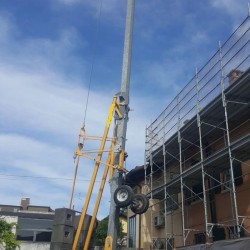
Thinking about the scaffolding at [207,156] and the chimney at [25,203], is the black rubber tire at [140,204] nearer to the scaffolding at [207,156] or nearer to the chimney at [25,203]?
the scaffolding at [207,156]

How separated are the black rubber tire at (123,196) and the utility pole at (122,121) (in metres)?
0.40

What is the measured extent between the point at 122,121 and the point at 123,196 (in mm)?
3577

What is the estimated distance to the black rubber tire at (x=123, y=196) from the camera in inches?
534

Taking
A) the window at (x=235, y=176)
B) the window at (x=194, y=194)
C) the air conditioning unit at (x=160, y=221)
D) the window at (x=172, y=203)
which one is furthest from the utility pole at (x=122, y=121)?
the air conditioning unit at (x=160, y=221)

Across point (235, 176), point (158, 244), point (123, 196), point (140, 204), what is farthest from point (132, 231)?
point (123, 196)

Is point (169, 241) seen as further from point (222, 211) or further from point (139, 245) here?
point (222, 211)

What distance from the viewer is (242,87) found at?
15312mm

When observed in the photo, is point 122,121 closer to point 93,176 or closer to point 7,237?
point 93,176

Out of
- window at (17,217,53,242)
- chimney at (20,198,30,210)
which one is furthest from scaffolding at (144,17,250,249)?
chimney at (20,198,30,210)

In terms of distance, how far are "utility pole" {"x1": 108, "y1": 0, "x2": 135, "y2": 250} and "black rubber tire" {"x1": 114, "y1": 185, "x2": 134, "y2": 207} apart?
1.30 feet

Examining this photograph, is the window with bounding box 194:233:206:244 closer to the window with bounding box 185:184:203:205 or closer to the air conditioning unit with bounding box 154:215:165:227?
the window with bounding box 185:184:203:205

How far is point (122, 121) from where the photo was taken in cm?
1614

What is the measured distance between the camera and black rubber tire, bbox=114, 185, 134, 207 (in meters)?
13.6

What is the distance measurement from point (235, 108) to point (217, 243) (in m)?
6.49
